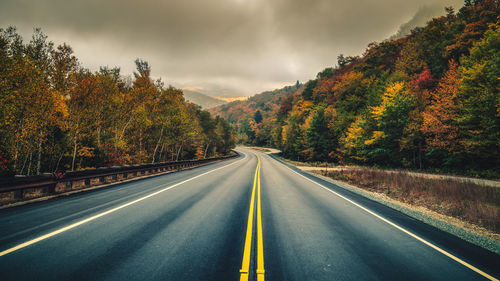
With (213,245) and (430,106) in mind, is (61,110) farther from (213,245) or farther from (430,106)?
(430,106)

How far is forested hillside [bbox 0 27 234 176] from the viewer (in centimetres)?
1166

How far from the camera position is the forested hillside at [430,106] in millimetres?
17219

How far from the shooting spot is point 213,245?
12.2 feet

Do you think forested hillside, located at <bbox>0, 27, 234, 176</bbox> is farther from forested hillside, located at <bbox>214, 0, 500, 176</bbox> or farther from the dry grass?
forested hillside, located at <bbox>214, 0, 500, 176</bbox>

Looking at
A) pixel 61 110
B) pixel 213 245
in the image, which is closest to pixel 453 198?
pixel 213 245

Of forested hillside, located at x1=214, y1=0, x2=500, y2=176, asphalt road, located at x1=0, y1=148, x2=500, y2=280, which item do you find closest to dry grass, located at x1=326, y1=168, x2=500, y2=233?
asphalt road, located at x1=0, y1=148, x2=500, y2=280

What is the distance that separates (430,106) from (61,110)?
3628 centimetres

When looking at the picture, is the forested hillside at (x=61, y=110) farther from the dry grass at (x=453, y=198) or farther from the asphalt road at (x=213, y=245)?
the dry grass at (x=453, y=198)

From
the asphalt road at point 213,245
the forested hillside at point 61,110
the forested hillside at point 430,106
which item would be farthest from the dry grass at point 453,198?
the forested hillside at point 61,110

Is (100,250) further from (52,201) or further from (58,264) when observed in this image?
(52,201)


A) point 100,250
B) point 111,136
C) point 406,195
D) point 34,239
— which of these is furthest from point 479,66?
point 111,136

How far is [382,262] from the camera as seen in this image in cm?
338

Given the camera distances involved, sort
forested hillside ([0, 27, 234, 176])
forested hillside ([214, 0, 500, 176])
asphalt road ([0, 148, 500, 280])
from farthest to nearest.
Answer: forested hillside ([214, 0, 500, 176]), forested hillside ([0, 27, 234, 176]), asphalt road ([0, 148, 500, 280])

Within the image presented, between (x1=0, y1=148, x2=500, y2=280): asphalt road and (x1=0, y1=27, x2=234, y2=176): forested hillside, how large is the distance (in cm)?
916
